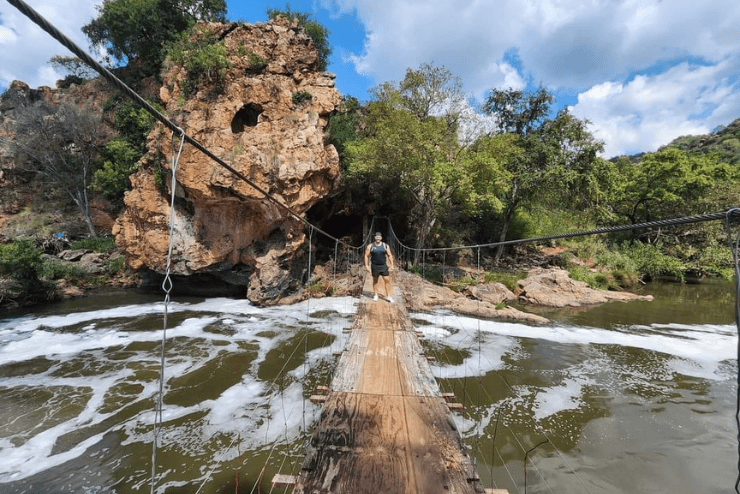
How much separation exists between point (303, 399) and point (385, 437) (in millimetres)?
2305

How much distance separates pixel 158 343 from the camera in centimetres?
513

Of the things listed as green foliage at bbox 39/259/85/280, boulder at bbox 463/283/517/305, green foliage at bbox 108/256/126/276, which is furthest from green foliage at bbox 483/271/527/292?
green foliage at bbox 39/259/85/280

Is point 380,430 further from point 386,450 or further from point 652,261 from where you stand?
point 652,261

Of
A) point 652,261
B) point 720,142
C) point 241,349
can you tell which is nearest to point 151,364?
point 241,349

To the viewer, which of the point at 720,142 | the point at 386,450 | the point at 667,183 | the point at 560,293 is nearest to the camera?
the point at 386,450

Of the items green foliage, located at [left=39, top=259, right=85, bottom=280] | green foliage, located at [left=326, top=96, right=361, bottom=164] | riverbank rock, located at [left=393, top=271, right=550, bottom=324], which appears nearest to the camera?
riverbank rock, located at [left=393, top=271, right=550, bottom=324]

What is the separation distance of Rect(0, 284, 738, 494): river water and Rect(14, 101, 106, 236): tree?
5.87m

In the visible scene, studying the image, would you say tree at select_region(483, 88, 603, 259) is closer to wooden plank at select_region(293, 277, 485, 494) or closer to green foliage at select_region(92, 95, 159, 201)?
wooden plank at select_region(293, 277, 485, 494)

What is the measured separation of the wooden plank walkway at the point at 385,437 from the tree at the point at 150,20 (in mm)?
12731

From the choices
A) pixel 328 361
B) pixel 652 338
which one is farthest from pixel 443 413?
pixel 652 338

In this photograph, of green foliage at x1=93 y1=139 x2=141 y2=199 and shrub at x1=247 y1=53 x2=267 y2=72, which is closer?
shrub at x1=247 y1=53 x2=267 y2=72

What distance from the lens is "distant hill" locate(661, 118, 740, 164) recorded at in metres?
22.9

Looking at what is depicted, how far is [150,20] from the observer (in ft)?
34.0

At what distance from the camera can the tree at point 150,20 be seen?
10.4 m
